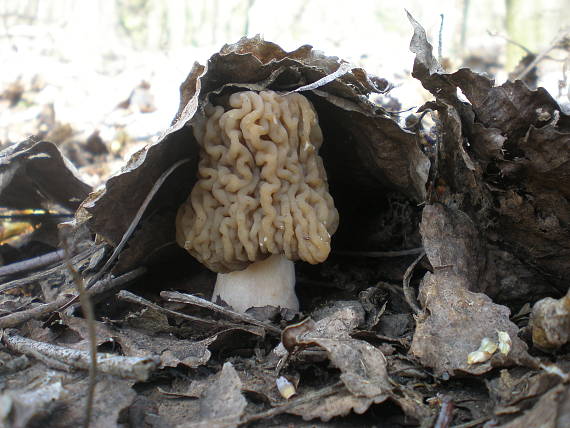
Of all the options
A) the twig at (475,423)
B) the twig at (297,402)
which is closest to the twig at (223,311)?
the twig at (297,402)

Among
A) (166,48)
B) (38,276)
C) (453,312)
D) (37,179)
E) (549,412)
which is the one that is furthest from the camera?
(166,48)

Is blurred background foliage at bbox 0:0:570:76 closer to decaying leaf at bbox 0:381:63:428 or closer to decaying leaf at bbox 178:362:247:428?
decaying leaf at bbox 178:362:247:428

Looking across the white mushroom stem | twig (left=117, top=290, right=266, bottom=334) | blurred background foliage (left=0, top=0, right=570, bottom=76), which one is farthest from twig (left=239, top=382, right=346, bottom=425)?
blurred background foliage (left=0, top=0, right=570, bottom=76)

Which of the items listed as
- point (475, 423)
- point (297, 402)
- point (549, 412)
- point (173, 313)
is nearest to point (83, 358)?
point (173, 313)

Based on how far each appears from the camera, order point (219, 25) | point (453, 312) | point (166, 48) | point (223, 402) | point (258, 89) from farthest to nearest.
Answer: point (219, 25)
point (166, 48)
point (258, 89)
point (453, 312)
point (223, 402)

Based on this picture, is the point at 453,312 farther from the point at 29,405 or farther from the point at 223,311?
the point at 29,405

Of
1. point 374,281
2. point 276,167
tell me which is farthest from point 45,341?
point 374,281
